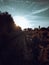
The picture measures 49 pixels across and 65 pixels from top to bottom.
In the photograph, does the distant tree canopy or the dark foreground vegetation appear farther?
the distant tree canopy

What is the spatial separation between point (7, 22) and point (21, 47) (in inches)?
87.2

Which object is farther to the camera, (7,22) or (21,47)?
(7,22)

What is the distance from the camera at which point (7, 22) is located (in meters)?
9.12

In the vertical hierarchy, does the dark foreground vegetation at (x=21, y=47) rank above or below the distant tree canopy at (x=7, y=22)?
below

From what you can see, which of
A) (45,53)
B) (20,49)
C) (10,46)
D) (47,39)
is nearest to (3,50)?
(10,46)

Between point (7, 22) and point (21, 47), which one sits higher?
point (7, 22)

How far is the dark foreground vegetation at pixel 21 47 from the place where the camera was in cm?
751

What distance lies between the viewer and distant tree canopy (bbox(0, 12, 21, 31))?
8664 millimetres

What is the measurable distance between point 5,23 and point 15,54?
2.44 metres

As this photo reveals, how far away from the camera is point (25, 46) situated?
8.30 metres

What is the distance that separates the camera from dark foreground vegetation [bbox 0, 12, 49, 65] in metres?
7.51

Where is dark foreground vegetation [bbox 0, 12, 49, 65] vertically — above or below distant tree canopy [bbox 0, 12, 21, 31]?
below

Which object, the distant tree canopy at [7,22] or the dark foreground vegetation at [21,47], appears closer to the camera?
the dark foreground vegetation at [21,47]

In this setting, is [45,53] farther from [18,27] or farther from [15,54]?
[18,27]
